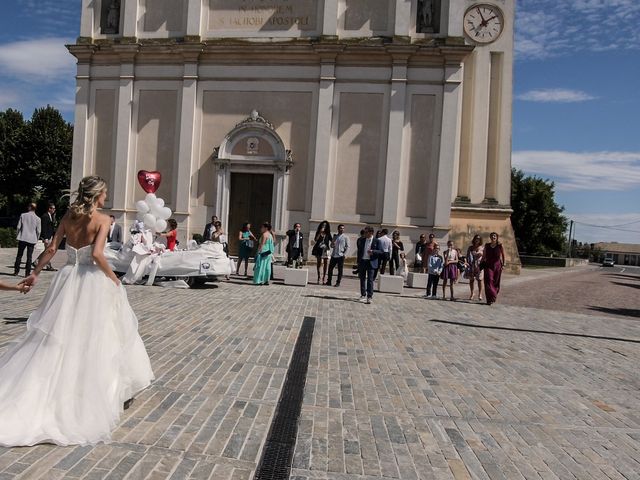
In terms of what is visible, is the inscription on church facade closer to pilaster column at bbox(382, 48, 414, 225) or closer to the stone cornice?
the stone cornice

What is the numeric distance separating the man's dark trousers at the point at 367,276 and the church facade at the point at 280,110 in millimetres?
9271

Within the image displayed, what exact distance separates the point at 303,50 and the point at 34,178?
28.1 meters

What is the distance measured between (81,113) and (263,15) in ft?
30.0

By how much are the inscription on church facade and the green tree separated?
3384 cm

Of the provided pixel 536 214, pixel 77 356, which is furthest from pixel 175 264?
pixel 536 214

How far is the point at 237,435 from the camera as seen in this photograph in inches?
158

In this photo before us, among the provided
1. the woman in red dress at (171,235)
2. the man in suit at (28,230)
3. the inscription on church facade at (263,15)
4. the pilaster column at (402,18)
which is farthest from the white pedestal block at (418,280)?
the inscription on church facade at (263,15)

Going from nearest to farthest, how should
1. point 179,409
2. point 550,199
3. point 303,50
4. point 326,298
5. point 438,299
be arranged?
point 179,409, point 326,298, point 438,299, point 303,50, point 550,199

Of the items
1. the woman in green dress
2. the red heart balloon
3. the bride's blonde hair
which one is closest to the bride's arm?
the bride's blonde hair

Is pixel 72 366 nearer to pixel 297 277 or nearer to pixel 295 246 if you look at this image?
pixel 297 277

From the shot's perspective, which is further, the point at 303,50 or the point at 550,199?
the point at 550,199

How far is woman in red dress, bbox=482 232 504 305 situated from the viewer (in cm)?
1295

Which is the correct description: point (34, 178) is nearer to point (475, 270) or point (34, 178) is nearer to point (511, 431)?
point (475, 270)

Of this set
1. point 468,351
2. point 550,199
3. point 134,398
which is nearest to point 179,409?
point 134,398
